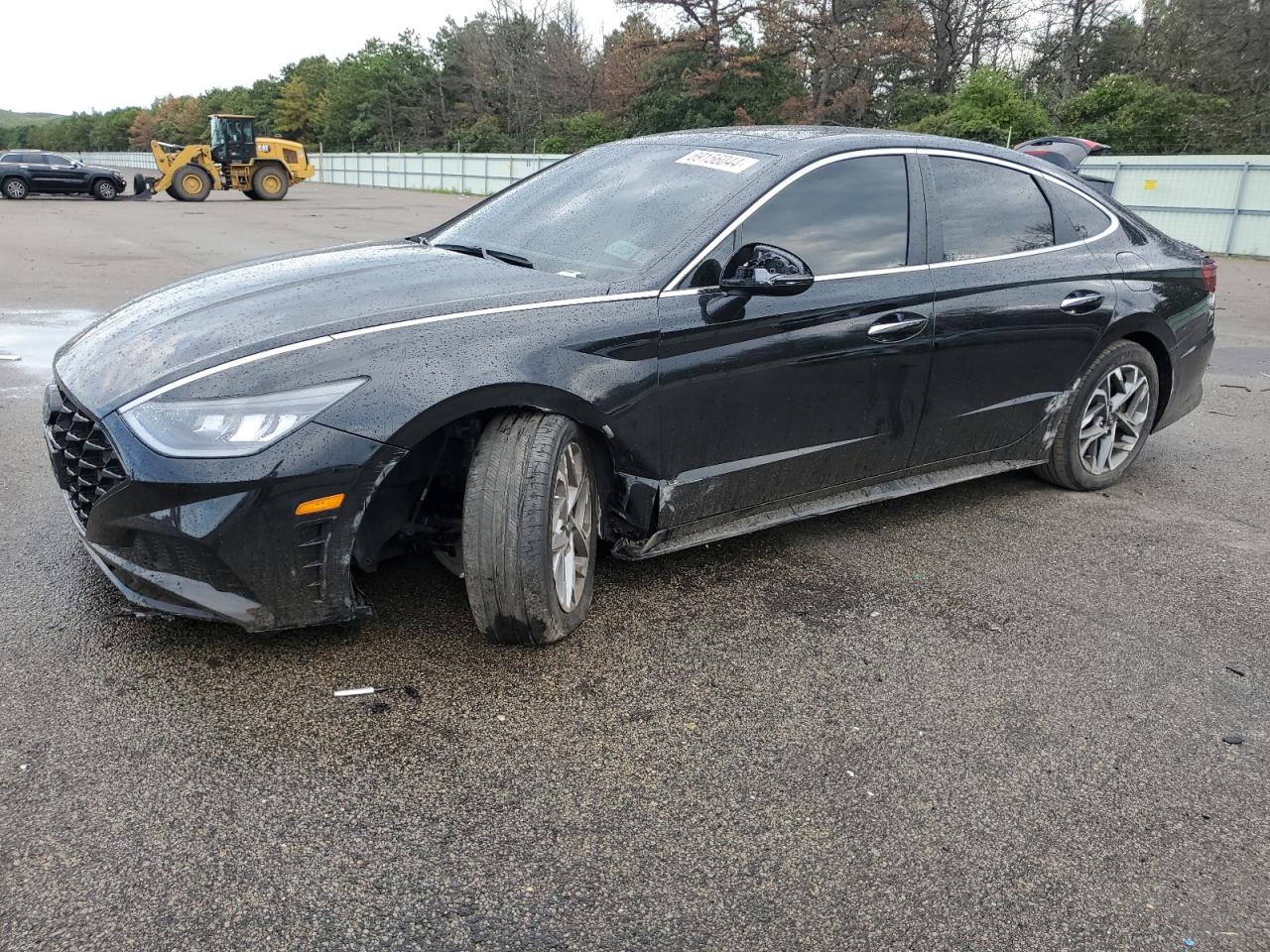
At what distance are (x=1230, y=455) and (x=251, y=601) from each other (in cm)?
530

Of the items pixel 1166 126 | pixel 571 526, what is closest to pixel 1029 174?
pixel 571 526

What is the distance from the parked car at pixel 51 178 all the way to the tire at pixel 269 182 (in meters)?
3.78

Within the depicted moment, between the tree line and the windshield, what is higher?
the tree line

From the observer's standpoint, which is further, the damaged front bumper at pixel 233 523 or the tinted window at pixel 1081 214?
the tinted window at pixel 1081 214

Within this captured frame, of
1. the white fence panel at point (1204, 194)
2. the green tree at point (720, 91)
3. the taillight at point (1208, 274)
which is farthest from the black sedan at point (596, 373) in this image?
the green tree at point (720, 91)

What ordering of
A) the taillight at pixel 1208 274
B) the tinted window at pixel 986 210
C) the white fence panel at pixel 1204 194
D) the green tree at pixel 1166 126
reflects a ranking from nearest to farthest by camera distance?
the tinted window at pixel 986 210 → the taillight at pixel 1208 274 → the white fence panel at pixel 1204 194 → the green tree at pixel 1166 126

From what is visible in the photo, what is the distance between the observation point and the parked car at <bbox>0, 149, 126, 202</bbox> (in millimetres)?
27987

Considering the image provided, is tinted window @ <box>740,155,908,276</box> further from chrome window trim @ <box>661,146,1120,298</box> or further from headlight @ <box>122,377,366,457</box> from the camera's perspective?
headlight @ <box>122,377,366,457</box>

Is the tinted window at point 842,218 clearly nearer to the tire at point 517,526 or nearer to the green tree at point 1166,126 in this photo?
the tire at point 517,526

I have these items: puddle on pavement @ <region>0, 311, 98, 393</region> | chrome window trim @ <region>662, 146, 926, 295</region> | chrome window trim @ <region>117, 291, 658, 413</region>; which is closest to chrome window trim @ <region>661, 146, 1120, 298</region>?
chrome window trim @ <region>662, 146, 926, 295</region>

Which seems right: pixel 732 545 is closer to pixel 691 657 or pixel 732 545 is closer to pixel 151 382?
pixel 691 657

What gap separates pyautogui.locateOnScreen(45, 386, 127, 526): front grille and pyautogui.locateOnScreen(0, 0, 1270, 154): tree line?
2899cm

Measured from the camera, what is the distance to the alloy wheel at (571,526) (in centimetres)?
301

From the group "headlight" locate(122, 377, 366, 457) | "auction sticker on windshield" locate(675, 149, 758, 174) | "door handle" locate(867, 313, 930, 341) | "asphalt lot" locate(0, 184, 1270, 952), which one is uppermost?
"auction sticker on windshield" locate(675, 149, 758, 174)
